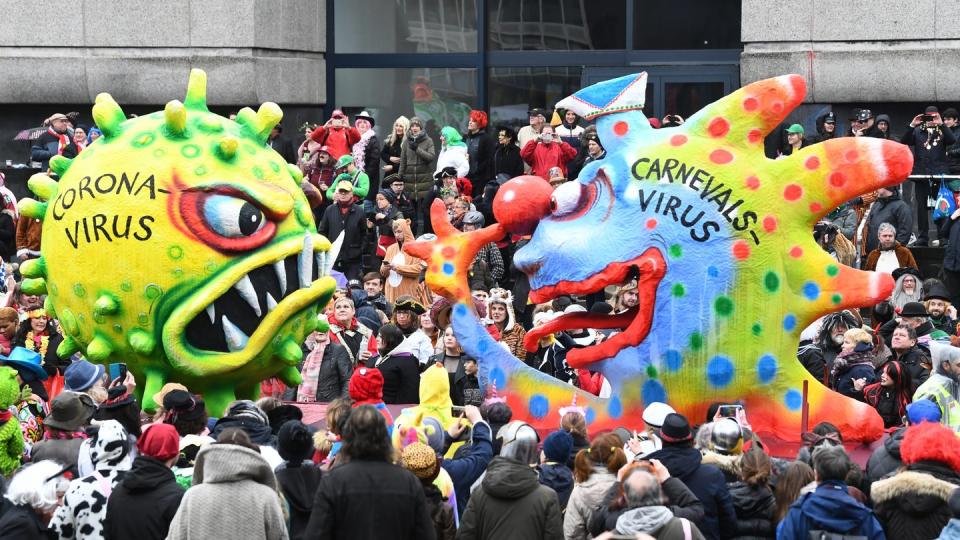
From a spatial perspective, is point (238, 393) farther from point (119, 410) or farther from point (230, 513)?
point (230, 513)

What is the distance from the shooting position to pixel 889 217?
58.6 feet

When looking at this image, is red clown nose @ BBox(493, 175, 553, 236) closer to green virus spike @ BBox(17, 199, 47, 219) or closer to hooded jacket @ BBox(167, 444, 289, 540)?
green virus spike @ BBox(17, 199, 47, 219)

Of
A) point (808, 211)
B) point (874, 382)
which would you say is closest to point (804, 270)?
point (808, 211)

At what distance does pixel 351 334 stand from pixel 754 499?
6064 millimetres

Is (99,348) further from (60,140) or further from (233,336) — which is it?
(60,140)

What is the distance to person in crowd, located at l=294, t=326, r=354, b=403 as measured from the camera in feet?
44.8

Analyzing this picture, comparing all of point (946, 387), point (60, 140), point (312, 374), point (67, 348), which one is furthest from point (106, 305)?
point (60, 140)

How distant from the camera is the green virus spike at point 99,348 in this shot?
1158cm

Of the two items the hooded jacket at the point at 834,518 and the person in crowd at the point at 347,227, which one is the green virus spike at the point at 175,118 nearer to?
the hooded jacket at the point at 834,518

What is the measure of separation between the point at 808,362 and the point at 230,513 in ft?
22.3

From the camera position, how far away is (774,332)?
1199 centimetres

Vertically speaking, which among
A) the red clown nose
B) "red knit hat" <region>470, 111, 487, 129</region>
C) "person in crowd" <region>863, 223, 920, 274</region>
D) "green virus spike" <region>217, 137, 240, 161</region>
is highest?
"red knit hat" <region>470, 111, 487, 129</region>

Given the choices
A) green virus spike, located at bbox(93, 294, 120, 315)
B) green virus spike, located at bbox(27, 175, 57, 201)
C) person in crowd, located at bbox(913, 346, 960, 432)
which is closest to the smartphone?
person in crowd, located at bbox(913, 346, 960, 432)

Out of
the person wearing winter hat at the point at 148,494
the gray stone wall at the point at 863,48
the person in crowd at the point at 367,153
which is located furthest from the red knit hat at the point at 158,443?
the gray stone wall at the point at 863,48
